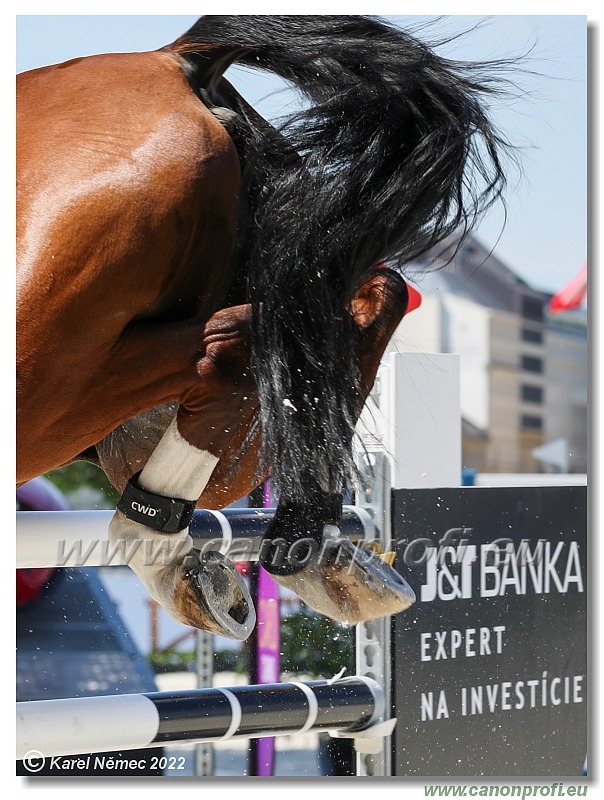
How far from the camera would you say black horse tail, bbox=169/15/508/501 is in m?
0.77

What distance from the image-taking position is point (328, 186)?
→ 0.78 meters

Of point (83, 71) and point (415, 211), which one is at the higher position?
point (83, 71)

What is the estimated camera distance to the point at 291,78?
2.67 feet

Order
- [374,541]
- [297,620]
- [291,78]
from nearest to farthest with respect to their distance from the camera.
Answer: [291,78]
[374,541]
[297,620]

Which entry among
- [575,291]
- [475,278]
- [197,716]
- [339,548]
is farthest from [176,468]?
A: [475,278]

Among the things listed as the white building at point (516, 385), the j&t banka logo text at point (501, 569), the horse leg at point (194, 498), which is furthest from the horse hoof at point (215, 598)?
the white building at point (516, 385)

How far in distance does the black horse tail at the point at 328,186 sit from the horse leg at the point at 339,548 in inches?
1.5

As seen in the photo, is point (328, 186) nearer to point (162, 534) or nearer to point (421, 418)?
point (162, 534)

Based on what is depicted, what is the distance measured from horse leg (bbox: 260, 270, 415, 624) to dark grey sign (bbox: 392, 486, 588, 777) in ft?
0.98

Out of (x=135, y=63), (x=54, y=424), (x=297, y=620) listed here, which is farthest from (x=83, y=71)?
(x=297, y=620)

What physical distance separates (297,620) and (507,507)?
697 millimetres

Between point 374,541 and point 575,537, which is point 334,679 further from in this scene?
point 575,537

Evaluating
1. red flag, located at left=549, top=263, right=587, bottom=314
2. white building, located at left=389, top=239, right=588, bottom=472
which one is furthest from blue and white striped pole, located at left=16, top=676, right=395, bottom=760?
white building, located at left=389, top=239, right=588, bottom=472

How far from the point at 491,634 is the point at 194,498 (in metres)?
0.62
